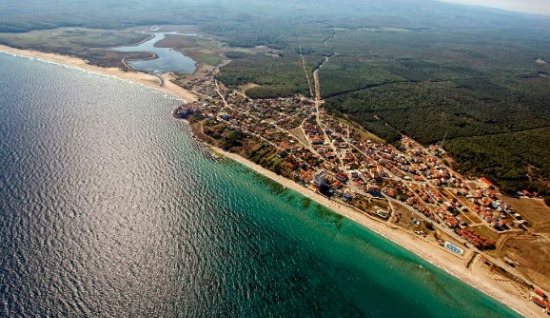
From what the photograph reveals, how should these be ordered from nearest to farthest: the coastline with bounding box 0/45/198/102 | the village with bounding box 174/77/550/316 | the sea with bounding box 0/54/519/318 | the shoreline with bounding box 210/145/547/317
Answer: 1. the sea with bounding box 0/54/519/318
2. the shoreline with bounding box 210/145/547/317
3. the village with bounding box 174/77/550/316
4. the coastline with bounding box 0/45/198/102

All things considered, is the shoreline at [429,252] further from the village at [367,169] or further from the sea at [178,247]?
the village at [367,169]

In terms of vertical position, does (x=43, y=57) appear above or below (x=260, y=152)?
above

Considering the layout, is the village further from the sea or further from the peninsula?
the sea

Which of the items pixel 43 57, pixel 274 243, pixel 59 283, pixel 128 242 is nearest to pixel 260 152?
pixel 274 243

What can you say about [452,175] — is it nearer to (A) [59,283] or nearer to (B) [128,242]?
(B) [128,242]

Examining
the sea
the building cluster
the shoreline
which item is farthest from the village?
the sea

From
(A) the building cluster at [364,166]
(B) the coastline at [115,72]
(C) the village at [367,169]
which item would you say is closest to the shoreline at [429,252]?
(C) the village at [367,169]

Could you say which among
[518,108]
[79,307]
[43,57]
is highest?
[43,57]
